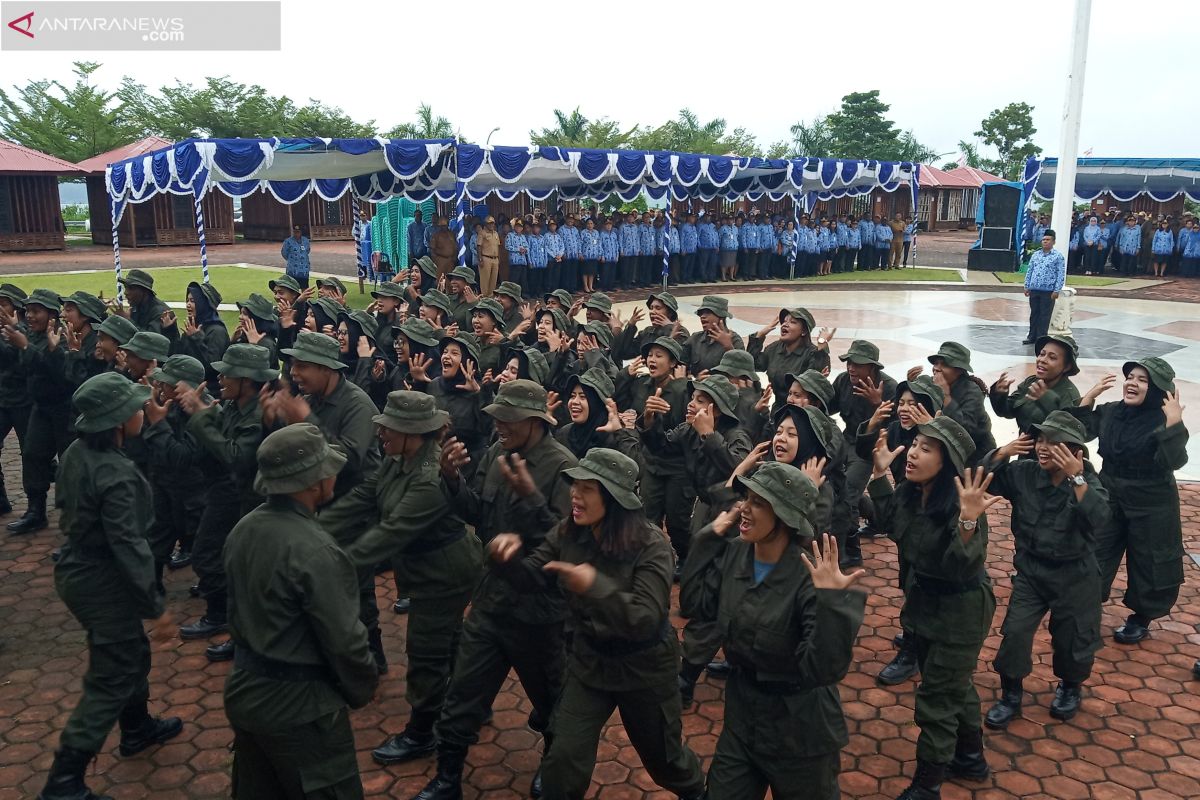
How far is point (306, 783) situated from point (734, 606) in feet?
5.80

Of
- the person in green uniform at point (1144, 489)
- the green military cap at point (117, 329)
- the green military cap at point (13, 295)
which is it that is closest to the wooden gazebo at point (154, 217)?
the green military cap at point (13, 295)

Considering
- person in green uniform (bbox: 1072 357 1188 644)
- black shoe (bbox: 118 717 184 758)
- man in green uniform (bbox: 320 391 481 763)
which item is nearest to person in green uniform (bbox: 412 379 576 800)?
man in green uniform (bbox: 320 391 481 763)

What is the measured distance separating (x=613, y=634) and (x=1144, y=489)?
4045 millimetres

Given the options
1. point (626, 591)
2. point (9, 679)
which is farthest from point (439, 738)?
point (9, 679)

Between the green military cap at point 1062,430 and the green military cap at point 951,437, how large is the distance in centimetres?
68

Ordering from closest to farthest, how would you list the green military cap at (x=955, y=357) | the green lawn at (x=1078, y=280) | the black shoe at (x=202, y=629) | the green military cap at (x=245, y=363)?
the green military cap at (x=245, y=363), the black shoe at (x=202, y=629), the green military cap at (x=955, y=357), the green lawn at (x=1078, y=280)

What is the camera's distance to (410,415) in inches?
175

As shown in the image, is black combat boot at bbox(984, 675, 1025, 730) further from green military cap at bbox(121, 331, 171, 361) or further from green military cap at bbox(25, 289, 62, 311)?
green military cap at bbox(25, 289, 62, 311)

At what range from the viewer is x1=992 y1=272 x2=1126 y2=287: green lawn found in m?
25.2

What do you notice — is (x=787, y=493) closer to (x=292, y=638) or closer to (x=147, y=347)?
(x=292, y=638)

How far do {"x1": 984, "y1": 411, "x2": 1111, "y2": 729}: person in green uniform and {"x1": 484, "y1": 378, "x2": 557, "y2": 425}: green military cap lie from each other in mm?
2405

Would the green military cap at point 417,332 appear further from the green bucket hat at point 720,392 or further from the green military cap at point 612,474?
the green military cap at point 612,474

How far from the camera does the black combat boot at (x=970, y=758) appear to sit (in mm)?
4461

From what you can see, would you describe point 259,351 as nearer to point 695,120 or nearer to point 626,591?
point 626,591
